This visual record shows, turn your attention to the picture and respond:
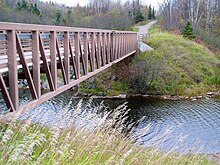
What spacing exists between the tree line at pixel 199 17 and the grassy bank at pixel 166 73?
23.2 feet

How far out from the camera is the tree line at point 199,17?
34.8m

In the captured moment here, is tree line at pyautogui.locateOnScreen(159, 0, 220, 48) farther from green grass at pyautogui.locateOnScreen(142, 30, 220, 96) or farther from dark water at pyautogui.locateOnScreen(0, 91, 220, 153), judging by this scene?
dark water at pyautogui.locateOnScreen(0, 91, 220, 153)

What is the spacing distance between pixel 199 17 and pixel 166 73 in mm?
19096

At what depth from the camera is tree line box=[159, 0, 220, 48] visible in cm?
3475

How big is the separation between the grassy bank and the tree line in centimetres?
706

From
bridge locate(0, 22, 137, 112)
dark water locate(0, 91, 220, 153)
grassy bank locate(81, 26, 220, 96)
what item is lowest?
dark water locate(0, 91, 220, 153)

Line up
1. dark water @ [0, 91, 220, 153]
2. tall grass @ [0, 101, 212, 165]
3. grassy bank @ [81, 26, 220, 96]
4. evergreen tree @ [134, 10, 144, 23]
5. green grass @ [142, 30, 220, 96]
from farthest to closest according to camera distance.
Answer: evergreen tree @ [134, 10, 144, 23]
green grass @ [142, 30, 220, 96]
grassy bank @ [81, 26, 220, 96]
dark water @ [0, 91, 220, 153]
tall grass @ [0, 101, 212, 165]

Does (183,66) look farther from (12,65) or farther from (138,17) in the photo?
(138,17)

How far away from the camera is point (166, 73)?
23.6m

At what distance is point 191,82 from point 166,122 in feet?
31.5

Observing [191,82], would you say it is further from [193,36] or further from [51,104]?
[51,104]

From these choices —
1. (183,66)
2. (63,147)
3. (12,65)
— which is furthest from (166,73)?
(63,147)

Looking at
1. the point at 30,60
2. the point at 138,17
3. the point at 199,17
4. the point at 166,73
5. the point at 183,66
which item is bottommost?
the point at 166,73

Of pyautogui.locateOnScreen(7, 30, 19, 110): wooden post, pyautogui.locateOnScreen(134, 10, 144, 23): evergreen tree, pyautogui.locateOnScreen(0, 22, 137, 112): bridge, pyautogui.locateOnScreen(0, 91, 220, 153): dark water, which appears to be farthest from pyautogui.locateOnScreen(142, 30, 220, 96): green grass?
pyautogui.locateOnScreen(134, 10, 144, 23): evergreen tree
